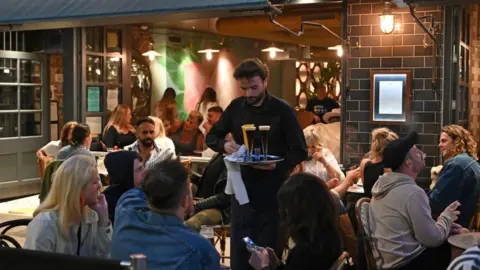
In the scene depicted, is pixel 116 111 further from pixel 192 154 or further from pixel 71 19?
pixel 71 19

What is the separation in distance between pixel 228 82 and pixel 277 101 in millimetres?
9176

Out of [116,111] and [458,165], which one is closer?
[458,165]

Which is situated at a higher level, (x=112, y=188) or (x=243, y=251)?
(x=112, y=188)

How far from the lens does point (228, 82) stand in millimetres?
13359

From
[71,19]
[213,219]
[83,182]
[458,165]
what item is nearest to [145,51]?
[71,19]

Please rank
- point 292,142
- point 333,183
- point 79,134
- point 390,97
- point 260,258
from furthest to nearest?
point 390,97
point 79,134
point 333,183
point 292,142
point 260,258

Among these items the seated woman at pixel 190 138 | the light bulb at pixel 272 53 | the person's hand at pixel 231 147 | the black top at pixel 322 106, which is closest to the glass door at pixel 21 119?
the seated woman at pixel 190 138

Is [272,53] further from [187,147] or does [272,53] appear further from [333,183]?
[333,183]

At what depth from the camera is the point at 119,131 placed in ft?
30.4

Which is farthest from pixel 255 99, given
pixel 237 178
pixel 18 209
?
pixel 18 209

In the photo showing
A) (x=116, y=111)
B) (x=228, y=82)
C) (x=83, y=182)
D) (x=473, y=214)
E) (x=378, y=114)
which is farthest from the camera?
(x=228, y=82)

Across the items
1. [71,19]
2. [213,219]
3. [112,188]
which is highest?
[71,19]

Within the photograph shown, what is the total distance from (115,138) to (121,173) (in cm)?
504

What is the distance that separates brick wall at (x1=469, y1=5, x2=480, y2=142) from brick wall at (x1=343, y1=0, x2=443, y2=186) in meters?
Result: 1.48
